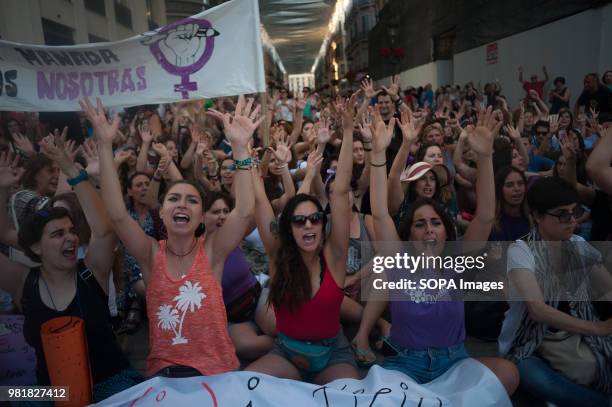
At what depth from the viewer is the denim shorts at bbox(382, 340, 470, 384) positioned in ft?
8.26

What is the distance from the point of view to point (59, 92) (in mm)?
4004

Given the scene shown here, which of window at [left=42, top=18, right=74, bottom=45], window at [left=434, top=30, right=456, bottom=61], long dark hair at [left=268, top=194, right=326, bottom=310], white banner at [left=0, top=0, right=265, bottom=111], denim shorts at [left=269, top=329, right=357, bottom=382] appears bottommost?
denim shorts at [left=269, top=329, right=357, bottom=382]

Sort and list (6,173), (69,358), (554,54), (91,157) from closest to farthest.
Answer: (69,358), (6,173), (91,157), (554,54)

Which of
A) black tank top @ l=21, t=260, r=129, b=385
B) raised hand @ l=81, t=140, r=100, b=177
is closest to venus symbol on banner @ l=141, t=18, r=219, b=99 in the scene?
raised hand @ l=81, t=140, r=100, b=177

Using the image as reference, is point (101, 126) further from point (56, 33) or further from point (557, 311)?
point (56, 33)

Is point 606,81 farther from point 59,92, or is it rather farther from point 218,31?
point 59,92

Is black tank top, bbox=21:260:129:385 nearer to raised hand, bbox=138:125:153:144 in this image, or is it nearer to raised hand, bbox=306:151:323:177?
raised hand, bbox=306:151:323:177

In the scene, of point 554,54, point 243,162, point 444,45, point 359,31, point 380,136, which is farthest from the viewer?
point 359,31

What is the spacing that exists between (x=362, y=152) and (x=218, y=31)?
197 centimetres

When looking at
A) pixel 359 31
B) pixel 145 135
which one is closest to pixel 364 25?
pixel 359 31

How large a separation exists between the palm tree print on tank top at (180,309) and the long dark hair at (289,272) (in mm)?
486

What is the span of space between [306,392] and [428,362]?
2.47 ft

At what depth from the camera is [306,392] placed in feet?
7.63

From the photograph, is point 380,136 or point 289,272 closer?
point 289,272
